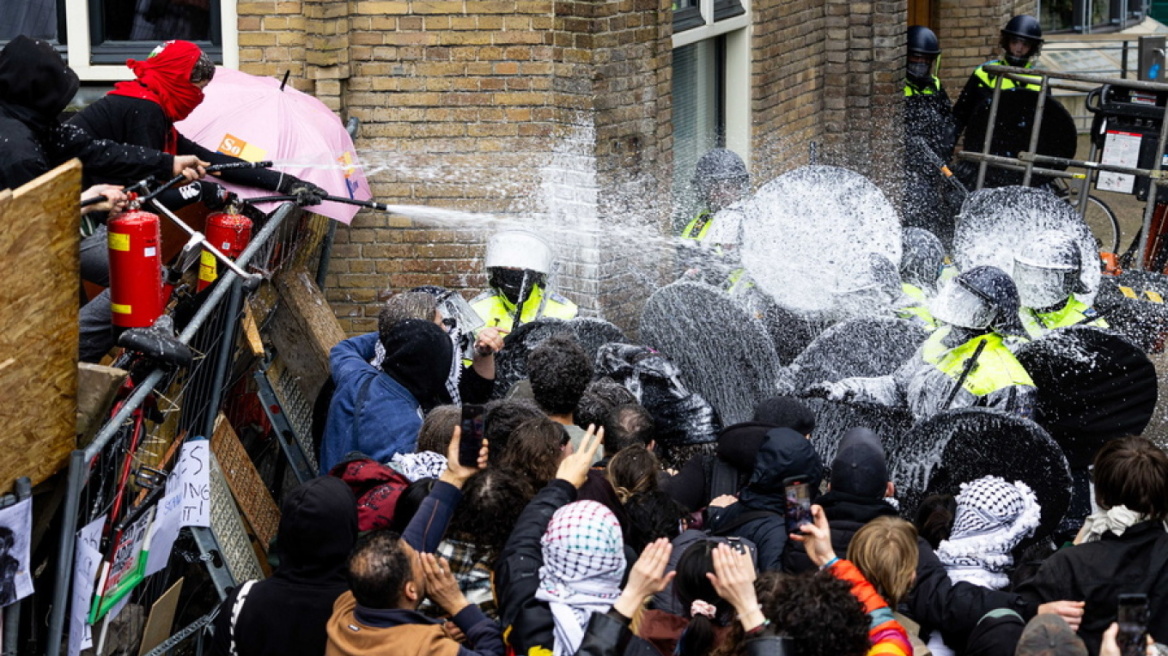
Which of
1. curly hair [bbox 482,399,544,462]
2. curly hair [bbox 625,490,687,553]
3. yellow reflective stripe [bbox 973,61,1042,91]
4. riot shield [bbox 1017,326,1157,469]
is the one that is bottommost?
riot shield [bbox 1017,326,1157,469]

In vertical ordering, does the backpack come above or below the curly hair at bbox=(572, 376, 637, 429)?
below

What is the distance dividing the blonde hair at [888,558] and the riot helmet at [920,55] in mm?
9507

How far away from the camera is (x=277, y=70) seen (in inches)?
331

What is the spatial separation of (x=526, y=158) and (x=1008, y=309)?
3187 mm

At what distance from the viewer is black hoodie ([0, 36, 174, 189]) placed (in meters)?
5.12

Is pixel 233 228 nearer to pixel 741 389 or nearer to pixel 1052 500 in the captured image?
pixel 741 389

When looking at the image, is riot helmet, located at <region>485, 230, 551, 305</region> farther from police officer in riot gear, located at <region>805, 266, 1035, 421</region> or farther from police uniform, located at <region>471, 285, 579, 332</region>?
police officer in riot gear, located at <region>805, 266, 1035, 421</region>

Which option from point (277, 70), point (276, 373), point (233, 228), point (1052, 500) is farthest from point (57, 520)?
point (277, 70)

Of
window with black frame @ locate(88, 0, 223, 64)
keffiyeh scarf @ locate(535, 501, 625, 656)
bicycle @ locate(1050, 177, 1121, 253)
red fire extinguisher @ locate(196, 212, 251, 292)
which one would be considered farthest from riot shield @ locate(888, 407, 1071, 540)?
bicycle @ locate(1050, 177, 1121, 253)

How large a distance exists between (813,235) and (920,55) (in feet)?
16.8

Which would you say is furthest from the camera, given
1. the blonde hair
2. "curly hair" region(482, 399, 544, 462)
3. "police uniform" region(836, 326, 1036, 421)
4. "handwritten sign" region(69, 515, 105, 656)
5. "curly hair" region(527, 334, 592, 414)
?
"police uniform" region(836, 326, 1036, 421)

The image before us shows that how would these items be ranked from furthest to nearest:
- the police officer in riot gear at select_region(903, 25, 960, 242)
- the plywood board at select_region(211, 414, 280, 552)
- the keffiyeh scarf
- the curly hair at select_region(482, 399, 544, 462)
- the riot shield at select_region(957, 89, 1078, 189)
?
the police officer in riot gear at select_region(903, 25, 960, 242)
the riot shield at select_region(957, 89, 1078, 189)
the plywood board at select_region(211, 414, 280, 552)
the curly hair at select_region(482, 399, 544, 462)
the keffiyeh scarf

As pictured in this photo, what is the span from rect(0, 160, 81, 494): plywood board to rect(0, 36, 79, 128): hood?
1468 mm

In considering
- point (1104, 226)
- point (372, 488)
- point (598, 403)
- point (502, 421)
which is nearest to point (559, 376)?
point (598, 403)
